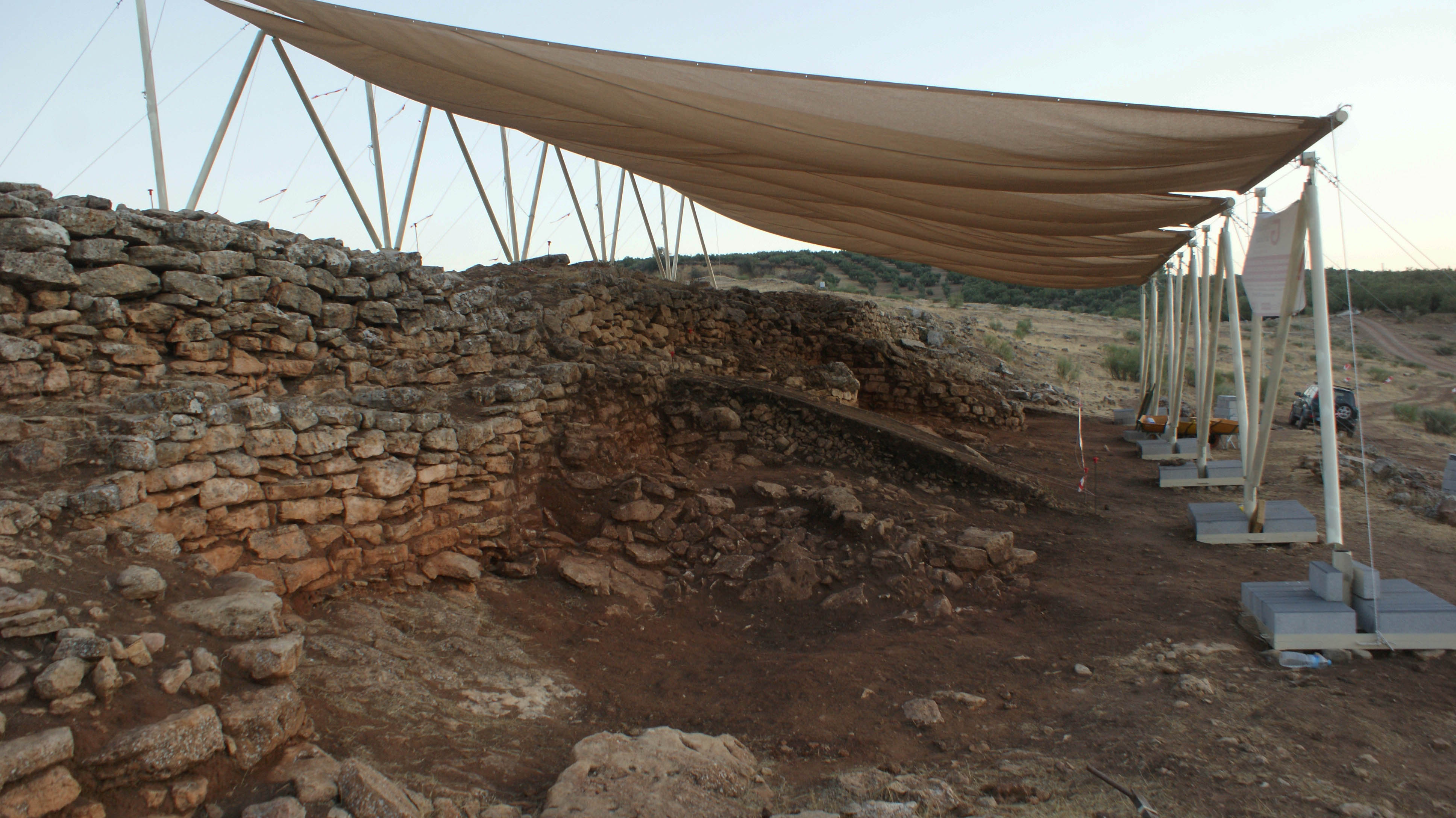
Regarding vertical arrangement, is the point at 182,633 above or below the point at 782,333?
below

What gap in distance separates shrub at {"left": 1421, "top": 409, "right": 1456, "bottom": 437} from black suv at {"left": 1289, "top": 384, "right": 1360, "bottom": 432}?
107cm

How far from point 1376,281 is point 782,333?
2967cm

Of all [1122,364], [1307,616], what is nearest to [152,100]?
[1307,616]

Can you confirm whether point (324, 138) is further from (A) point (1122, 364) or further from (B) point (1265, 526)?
(A) point (1122, 364)

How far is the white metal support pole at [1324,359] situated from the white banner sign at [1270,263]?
0.77 feet

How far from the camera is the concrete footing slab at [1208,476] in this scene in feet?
26.6

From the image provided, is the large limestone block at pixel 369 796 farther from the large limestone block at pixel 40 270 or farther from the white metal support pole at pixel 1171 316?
the white metal support pole at pixel 1171 316

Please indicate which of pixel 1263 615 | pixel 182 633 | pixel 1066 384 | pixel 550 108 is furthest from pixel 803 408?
pixel 1066 384

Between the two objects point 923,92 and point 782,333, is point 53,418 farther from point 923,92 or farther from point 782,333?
point 782,333

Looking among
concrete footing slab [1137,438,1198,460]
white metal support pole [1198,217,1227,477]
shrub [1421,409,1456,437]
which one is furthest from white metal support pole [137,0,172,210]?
shrub [1421,409,1456,437]

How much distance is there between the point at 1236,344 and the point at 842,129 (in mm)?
4429

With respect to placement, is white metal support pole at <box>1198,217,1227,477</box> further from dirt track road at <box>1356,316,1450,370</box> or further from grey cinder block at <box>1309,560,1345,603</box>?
dirt track road at <box>1356,316,1450,370</box>

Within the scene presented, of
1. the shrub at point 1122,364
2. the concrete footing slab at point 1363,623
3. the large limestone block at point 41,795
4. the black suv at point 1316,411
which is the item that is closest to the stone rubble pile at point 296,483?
the large limestone block at point 41,795

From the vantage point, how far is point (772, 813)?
2.65 meters
